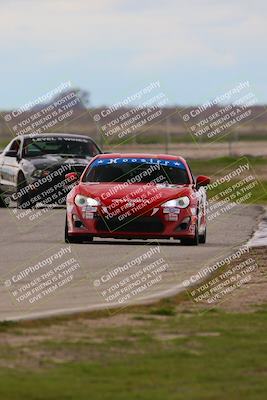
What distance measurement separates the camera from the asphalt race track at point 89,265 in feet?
52.0

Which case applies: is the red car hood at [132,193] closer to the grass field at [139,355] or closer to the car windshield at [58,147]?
the grass field at [139,355]

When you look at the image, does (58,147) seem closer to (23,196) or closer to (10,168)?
(10,168)

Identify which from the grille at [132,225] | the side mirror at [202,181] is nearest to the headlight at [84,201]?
the grille at [132,225]

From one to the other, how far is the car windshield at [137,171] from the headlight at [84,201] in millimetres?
1067

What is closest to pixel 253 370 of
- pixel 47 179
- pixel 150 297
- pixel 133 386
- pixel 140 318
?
pixel 133 386

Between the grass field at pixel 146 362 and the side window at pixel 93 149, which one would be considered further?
the side window at pixel 93 149

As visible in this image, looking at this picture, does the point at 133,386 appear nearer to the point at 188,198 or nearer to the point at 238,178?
the point at 188,198

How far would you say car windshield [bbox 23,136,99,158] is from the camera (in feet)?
114

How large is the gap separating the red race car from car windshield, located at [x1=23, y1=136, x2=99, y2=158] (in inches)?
386

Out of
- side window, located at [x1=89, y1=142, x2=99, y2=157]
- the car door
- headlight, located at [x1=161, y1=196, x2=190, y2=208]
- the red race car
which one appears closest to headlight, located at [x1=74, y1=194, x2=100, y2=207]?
the red race car

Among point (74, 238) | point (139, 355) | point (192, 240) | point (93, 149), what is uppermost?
point (139, 355)

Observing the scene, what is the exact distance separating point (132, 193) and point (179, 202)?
0.72 m

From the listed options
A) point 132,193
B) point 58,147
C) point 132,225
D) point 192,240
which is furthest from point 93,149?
point 132,225

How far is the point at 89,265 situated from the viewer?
66.0ft
